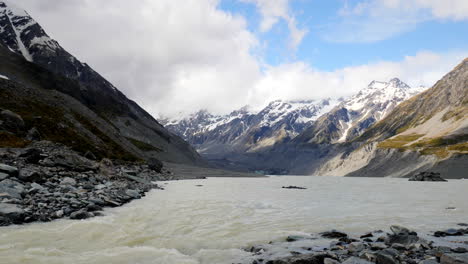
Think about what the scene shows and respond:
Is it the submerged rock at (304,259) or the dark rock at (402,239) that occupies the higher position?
the dark rock at (402,239)

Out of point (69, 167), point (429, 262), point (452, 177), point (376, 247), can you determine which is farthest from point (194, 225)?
point (452, 177)

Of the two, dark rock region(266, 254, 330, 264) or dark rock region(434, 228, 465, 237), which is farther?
dark rock region(434, 228, 465, 237)

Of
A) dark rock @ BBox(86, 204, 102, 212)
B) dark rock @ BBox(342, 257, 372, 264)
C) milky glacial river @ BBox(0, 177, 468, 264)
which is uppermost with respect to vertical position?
dark rock @ BBox(86, 204, 102, 212)

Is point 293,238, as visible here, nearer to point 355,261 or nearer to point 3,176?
point 355,261

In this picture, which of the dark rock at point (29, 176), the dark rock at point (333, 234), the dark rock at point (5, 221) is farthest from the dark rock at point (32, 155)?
the dark rock at point (333, 234)

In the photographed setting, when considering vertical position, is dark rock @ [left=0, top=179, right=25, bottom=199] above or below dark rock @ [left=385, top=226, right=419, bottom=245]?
above

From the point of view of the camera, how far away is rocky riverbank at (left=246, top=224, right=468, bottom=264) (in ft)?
36.8

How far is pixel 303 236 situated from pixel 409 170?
208m

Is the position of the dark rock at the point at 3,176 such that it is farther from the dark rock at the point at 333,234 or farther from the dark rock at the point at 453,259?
the dark rock at the point at 453,259

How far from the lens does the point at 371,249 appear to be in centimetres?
1324

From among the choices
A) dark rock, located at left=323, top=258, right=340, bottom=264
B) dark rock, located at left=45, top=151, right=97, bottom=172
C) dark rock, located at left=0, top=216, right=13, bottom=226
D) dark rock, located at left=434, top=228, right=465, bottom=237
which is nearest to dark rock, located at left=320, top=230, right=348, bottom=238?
dark rock, located at left=434, top=228, right=465, bottom=237

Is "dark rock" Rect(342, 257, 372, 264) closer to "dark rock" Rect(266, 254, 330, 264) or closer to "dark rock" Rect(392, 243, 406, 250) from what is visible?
"dark rock" Rect(266, 254, 330, 264)

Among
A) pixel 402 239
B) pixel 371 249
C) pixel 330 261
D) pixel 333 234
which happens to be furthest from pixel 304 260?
pixel 333 234

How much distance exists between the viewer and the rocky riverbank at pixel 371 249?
442 inches
